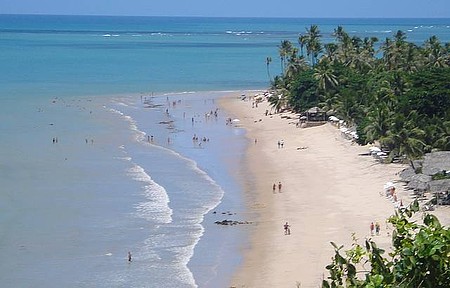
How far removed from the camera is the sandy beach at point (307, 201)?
30.6 meters

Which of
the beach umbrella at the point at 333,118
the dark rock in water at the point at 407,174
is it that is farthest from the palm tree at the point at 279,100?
the dark rock in water at the point at 407,174

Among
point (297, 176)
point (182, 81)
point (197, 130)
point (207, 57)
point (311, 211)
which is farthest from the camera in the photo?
point (207, 57)

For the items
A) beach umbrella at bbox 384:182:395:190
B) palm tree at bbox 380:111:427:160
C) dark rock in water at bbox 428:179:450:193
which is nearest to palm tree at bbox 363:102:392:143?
palm tree at bbox 380:111:427:160

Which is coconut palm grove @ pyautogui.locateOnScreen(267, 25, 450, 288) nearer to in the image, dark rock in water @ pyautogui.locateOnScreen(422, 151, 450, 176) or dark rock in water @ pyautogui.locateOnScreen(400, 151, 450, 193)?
dark rock in water @ pyautogui.locateOnScreen(400, 151, 450, 193)

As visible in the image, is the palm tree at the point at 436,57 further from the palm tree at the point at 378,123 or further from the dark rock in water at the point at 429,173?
the dark rock in water at the point at 429,173

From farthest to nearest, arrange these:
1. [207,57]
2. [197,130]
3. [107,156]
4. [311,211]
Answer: [207,57], [197,130], [107,156], [311,211]

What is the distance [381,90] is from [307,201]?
1719 cm

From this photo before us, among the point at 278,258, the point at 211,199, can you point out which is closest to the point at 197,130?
the point at 211,199

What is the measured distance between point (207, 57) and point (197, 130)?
89.3 meters

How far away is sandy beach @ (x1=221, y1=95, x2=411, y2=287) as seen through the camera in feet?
100

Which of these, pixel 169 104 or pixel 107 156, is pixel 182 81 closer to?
pixel 169 104

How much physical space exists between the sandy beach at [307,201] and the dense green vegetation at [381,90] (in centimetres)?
191

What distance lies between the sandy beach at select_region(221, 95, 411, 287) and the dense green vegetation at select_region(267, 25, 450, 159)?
6.25 feet

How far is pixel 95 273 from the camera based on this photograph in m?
30.3
